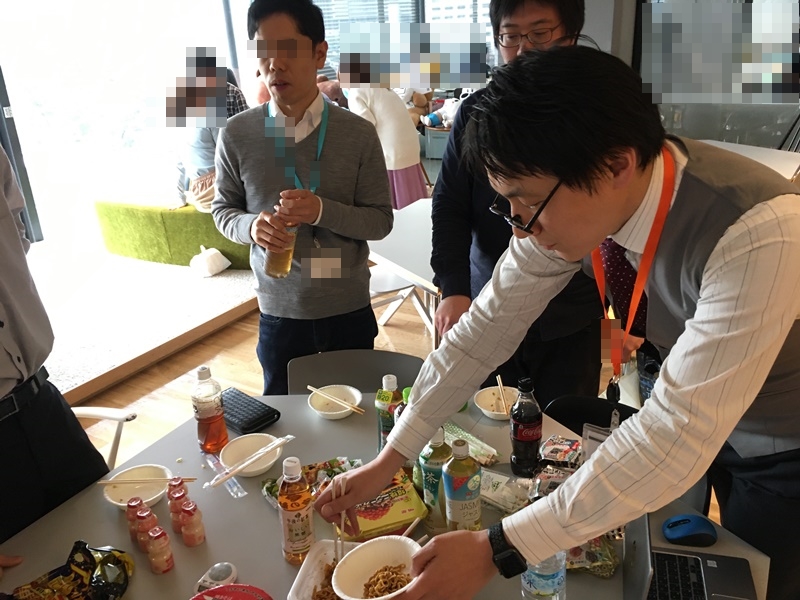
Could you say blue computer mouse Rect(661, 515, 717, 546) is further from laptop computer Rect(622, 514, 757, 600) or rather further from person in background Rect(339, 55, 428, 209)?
person in background Rect(339, 55, 428, 209)

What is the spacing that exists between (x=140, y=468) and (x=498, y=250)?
3.46ft

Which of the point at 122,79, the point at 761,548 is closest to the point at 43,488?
the point at 761,548

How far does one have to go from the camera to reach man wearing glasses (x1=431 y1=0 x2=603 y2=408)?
166 centimetres

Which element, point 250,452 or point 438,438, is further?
point 250,452

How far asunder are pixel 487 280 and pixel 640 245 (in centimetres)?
82

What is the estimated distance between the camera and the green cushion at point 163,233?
14.0ft

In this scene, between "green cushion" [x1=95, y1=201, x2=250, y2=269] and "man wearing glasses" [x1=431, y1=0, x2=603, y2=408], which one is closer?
"man wearing glasses" [x1=431, y1=0, x2=603, y2=408]

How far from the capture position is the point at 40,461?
137cm

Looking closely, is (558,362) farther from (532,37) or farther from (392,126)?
(392,126)

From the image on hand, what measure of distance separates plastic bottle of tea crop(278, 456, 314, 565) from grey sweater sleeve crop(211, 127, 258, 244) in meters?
0.85

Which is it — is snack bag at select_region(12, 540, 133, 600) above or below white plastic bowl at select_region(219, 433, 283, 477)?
above

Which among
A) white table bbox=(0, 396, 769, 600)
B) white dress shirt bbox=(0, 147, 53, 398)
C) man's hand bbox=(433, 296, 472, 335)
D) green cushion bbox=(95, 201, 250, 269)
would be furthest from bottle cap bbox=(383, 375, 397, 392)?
green cushion bbox=(95, 201, 250, 269)

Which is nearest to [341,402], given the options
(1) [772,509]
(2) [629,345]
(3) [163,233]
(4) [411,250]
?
(2) [629,345]

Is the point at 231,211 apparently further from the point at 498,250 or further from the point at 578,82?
the point at 578,82
